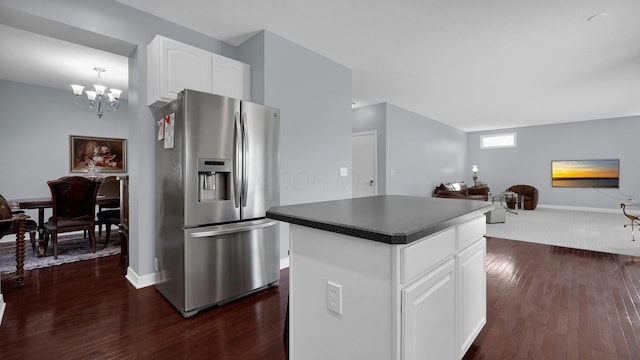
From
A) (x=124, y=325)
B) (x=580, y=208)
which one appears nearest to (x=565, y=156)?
(x=580, y=208)

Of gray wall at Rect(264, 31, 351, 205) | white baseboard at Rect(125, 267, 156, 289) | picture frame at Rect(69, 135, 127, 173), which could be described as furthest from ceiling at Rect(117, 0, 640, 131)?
picture frame at Rect(69, 135, 127, 173)

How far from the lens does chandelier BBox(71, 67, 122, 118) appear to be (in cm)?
397

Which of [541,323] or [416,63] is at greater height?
[416,63]

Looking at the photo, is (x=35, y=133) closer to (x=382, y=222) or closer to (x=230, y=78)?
(x=230, y=78)

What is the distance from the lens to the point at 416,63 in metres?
3.86

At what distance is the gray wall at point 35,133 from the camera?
14.2 feet

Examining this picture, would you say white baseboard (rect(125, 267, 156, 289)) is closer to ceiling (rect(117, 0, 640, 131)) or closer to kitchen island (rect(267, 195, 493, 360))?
kitchen island (rect(267, 195, 493, 360))

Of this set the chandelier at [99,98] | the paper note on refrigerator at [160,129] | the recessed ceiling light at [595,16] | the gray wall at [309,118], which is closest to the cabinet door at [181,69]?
the paper note on refrigerator at [160,129]

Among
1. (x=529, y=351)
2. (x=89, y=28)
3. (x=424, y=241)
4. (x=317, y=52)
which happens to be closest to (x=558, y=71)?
(x=317, y=52)

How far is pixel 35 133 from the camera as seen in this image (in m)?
4.57

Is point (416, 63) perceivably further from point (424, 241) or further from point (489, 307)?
point (424, 241)

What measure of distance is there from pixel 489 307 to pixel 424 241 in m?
1.73

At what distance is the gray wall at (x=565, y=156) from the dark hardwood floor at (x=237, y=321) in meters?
6.48

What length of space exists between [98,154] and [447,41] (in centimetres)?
600
